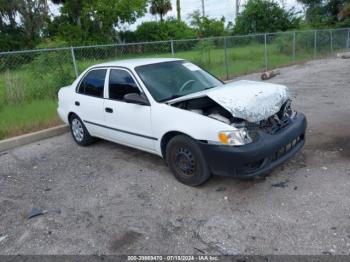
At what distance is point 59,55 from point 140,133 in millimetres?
6041

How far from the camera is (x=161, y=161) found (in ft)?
15.9

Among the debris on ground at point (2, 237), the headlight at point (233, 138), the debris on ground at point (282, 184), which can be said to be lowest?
the debris on ground at point (2, 237)

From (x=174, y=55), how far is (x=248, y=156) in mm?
9154

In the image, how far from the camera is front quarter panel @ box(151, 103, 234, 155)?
350 cm

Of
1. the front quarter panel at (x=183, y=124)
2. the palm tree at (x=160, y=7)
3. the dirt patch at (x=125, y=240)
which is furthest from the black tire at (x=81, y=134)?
the palm tree at (x=160, y=7)

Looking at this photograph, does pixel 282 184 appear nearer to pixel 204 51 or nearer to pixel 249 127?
pixel 249 127

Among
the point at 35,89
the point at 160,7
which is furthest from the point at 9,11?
the point at 35,89

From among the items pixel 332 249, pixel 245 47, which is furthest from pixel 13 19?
pixel 332 249

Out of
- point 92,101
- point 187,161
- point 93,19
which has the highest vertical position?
point 93,19

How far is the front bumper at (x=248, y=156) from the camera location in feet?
11.2

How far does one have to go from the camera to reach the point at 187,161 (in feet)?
12.6

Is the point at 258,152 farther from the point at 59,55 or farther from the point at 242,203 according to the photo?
the point at 59,55

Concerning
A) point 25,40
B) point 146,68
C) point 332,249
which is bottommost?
point 332,249

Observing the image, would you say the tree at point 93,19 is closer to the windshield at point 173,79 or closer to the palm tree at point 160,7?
the palm tree at point 160,7
